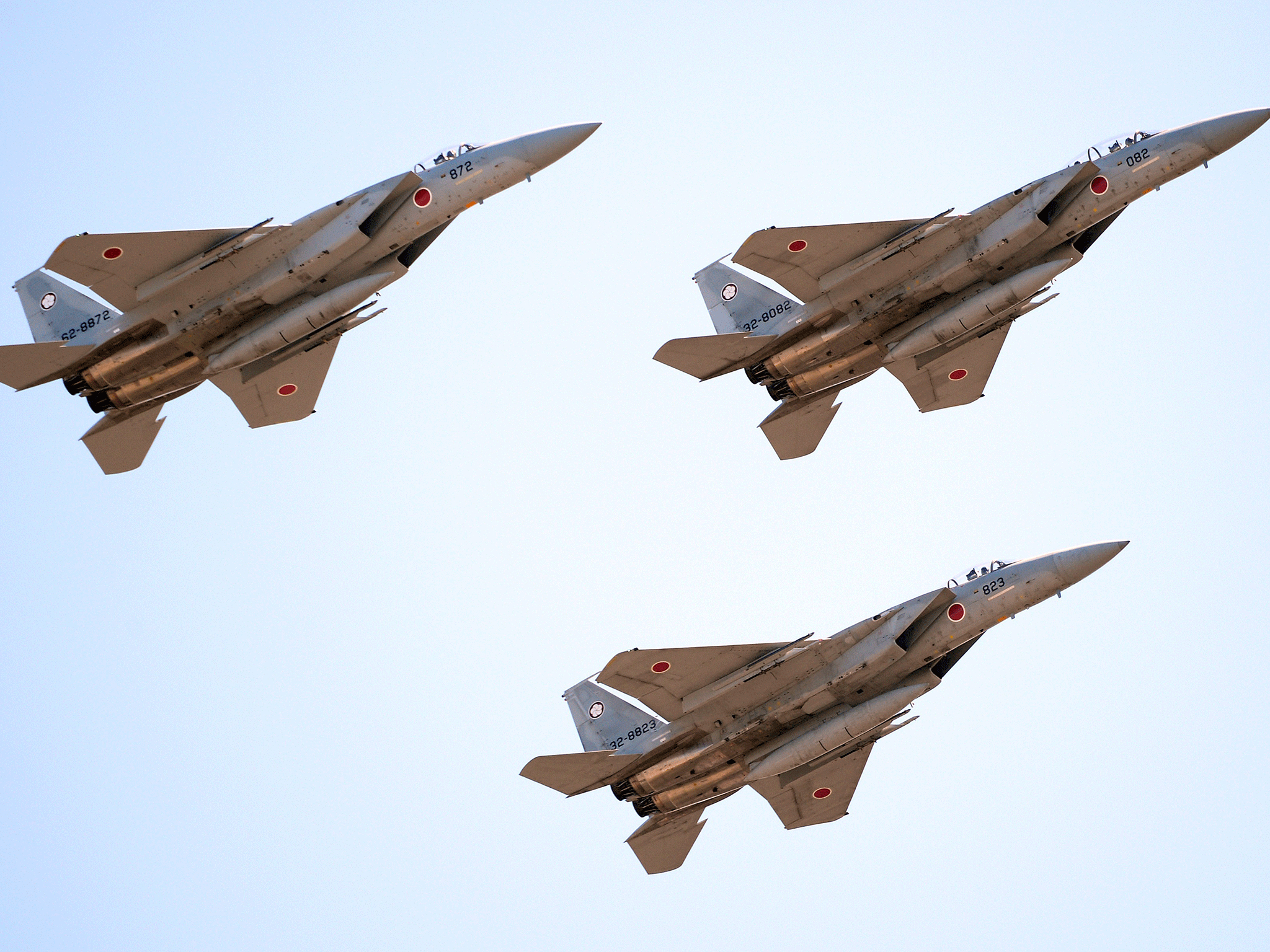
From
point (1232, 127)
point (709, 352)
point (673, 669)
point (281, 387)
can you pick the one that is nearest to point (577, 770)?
point (673, 669)

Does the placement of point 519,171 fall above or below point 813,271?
above

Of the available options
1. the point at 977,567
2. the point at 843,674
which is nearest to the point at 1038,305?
the point at 977,567

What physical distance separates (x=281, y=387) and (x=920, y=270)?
11.4 m

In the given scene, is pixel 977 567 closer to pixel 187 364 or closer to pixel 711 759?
pixel 711 759

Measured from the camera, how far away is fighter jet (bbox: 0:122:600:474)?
101ft

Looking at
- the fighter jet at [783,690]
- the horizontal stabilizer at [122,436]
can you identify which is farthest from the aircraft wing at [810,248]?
the horizontal stabilizer at [122,436]

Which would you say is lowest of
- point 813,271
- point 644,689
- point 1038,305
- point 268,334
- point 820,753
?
point 820,753

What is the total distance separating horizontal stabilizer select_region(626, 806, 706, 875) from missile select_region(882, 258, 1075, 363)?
902 cm

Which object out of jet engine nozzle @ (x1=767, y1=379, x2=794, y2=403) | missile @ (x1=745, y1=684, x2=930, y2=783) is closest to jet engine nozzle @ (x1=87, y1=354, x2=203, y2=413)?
jet engine nozzle @ (x1=767, y1=379, x2=794, y2=403)

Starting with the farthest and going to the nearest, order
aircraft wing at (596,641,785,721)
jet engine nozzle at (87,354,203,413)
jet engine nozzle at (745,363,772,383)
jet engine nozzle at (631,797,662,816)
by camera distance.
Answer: jet engine nozzle at (745,363,772,383) → jet engine nozzle at (631,797,662,816) → jet engine nozzle at (87,354,203,413) → aircraft wing at (596,641,785,721)

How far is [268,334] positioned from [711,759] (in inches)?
409

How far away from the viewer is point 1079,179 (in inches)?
1240

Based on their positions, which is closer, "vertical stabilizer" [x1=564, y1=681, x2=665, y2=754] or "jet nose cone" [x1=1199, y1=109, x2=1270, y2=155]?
"jet nose cone" [x1=1199, y1=109, x2=1270, y2=155]

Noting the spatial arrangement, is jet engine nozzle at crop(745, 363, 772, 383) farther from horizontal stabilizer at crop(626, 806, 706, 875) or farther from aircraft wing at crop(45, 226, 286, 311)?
aircraft wing at crop(45, 226, 286, 311)
